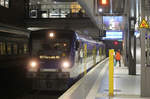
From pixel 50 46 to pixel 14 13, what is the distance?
56.8 feet

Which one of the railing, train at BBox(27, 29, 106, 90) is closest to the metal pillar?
train at BBox(27, 29, 106, 90)

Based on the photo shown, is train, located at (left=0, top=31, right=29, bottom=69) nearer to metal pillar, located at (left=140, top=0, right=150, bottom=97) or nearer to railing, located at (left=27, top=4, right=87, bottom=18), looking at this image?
metal pillar, located at (left=140, top=0, right=150, bottom=97)

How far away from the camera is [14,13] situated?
2841cm

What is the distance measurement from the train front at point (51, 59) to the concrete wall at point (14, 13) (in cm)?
1390

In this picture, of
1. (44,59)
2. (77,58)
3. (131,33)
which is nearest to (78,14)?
(131,33)

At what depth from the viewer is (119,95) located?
986 cm

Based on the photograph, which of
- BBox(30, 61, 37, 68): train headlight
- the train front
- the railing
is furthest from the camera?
the railing

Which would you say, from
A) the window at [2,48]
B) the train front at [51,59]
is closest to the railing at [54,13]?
the window at [2,48]

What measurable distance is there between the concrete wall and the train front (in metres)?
13.9

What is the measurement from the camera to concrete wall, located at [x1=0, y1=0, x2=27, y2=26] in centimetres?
2586

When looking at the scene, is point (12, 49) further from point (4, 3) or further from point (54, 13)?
point (54, 13)

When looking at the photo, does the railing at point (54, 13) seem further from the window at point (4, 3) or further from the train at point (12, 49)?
the train at point (12, 49)

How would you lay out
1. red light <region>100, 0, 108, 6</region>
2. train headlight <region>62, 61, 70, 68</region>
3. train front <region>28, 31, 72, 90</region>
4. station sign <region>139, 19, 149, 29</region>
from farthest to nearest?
train headlight <region>62, 61, 70, 68</region> < train front <region>28, 31, 72, 90</region> < red light <region>100, 0, 108, 6</region> < station sign <region>139, 19, 149, 29</region>

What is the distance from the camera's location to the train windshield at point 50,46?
39.4 feet
